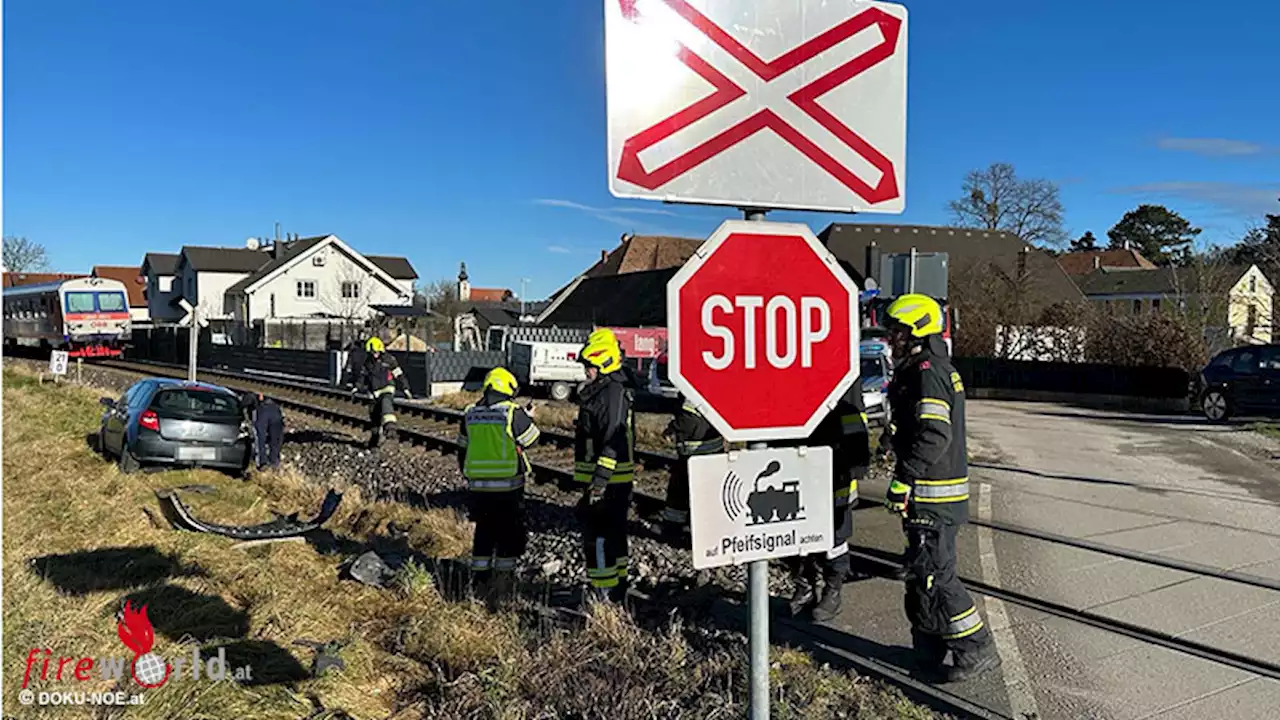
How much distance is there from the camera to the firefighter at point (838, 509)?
20.1 ft

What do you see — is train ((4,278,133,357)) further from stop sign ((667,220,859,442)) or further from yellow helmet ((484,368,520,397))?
stop sign ((667,220,859,442))

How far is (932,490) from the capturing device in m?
5.13

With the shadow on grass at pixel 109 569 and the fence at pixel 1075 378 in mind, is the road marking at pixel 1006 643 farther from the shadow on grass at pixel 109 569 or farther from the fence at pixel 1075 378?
the fence at pixel 1075 378

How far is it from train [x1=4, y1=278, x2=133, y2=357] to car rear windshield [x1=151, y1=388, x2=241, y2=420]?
31.2 m

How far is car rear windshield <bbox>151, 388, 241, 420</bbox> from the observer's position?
41.8 feet

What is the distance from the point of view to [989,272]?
40062 millimetres

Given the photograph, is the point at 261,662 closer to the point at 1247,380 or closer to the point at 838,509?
the point at 838,509

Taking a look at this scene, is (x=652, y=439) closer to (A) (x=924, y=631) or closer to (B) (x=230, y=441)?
(B) (x=230, y=441)

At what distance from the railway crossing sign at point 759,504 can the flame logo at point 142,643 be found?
12.1 ft

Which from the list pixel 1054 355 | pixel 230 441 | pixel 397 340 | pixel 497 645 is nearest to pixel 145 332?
pixel 397 340

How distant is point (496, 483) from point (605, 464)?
3.39 feet

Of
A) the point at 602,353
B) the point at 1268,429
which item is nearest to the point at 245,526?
the point at 602,353

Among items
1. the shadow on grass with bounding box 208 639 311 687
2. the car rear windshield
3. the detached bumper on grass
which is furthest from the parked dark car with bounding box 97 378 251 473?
the shadow on grass with bounding box 208 639 311 687

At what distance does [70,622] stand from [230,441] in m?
7.76
